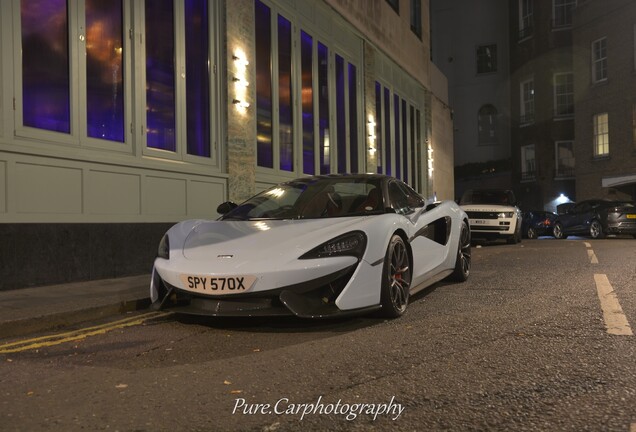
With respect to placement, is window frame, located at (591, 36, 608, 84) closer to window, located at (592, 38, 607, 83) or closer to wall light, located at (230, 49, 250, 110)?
window, located at (592, 38, 607, 83)

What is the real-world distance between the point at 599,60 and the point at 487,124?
33.3 ft

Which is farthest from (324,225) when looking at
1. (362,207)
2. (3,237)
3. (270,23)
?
(270,23)

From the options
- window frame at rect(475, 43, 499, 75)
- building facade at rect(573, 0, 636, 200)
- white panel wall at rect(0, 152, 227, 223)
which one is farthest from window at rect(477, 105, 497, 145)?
white panel wall at rect(0, 152, 227, 223)

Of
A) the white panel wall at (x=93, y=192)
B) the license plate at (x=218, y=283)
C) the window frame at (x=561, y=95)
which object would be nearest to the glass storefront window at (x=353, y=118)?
the white panel wall at (x=93, y=192)

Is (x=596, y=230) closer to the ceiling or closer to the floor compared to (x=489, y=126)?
closer to the floor

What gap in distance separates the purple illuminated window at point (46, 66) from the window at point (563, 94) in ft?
97.7

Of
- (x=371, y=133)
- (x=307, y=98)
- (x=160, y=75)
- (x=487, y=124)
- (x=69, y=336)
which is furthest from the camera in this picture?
(x=487, y=124)

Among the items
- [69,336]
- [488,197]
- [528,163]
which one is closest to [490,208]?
[488,197]

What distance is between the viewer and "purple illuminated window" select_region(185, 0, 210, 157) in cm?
991

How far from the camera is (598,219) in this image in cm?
1850

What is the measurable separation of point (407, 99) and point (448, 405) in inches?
812

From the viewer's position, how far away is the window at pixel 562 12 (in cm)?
3130

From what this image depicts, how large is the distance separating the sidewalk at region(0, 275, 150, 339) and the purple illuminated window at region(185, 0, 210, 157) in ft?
12.3

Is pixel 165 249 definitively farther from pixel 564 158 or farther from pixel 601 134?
pixel 564 158
